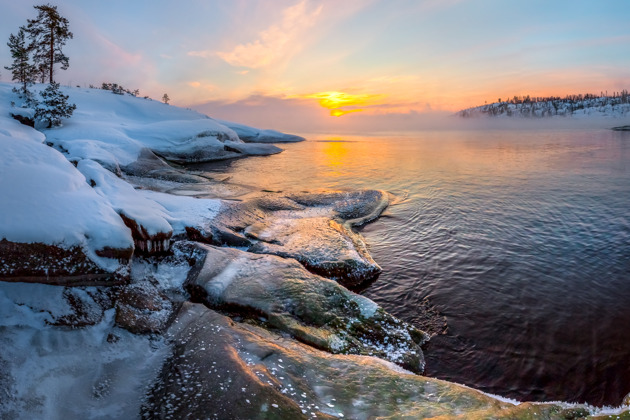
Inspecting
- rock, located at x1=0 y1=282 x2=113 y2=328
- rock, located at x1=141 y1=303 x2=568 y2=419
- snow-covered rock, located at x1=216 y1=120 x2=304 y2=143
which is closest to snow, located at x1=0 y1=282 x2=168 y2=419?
rock, located at x1=0 y1=282 x2=113 y2=328

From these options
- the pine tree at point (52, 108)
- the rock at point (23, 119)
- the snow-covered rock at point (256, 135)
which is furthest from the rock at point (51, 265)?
the snow-covered rock at point (256, 135)

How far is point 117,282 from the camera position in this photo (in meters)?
6.58

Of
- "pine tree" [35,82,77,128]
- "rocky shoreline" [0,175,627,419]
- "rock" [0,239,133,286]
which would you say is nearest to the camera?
"rocky shoreline" [0,175,627,419]

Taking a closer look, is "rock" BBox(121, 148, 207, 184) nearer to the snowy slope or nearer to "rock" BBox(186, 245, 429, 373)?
the snowy slope

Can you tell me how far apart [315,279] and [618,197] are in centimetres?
1903

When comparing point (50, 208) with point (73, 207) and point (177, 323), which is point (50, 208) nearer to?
point (73, 207)

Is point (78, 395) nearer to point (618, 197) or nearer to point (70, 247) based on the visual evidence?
point (70, 247)

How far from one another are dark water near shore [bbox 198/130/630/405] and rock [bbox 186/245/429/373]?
79 centimetres

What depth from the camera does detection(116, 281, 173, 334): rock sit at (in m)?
5.73

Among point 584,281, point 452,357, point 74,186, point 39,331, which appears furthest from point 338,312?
point 584,281

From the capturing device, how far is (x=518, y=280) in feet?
31.9

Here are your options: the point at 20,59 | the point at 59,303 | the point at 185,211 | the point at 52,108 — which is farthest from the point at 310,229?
the point at 20,59

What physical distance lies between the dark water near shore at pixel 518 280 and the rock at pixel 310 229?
0.77m

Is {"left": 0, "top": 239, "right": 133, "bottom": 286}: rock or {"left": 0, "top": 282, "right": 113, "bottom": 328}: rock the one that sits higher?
{"left": 0, "top": 239, "right": 133, "bottom": 286}: rock
